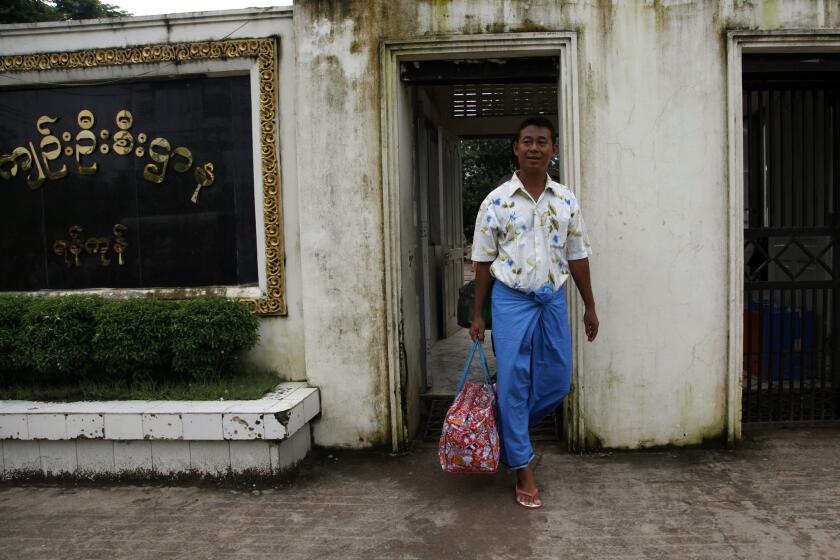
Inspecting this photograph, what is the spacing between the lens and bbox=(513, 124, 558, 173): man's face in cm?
343

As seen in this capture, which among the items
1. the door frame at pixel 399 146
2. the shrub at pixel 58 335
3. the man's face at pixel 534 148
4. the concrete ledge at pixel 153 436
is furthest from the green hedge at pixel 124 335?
the man's face at pixel 534 148

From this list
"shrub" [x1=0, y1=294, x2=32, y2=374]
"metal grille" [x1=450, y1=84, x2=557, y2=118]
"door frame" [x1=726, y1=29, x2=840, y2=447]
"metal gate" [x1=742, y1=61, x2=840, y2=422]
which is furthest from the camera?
"metal grille" [x1=450, y1=84, x2=557, y2=118]

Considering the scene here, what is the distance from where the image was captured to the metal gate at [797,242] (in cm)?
451

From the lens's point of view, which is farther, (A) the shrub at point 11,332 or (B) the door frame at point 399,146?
(A) the shrub at point 11,332

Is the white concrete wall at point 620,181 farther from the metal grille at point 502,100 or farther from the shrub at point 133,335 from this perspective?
the metal grille at point 502,100

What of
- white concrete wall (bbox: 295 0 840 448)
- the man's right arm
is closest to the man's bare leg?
the man's right arm

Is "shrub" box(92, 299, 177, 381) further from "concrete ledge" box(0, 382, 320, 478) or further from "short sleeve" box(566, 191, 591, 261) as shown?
"short sleeve" box(566, 191, 591, 261)

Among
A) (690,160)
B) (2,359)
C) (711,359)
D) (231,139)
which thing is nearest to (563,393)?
(711,359)

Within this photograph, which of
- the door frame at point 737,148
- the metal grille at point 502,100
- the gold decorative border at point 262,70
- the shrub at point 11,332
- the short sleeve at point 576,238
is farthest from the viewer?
the metal grille at point 502,100

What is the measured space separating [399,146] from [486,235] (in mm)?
1109

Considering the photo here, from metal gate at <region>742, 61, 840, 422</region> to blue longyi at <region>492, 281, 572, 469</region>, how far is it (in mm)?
1858

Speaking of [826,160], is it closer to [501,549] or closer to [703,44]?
[703,44]

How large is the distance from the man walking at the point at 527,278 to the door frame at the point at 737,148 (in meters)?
1.16

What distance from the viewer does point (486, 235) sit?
Result: 351 cm
